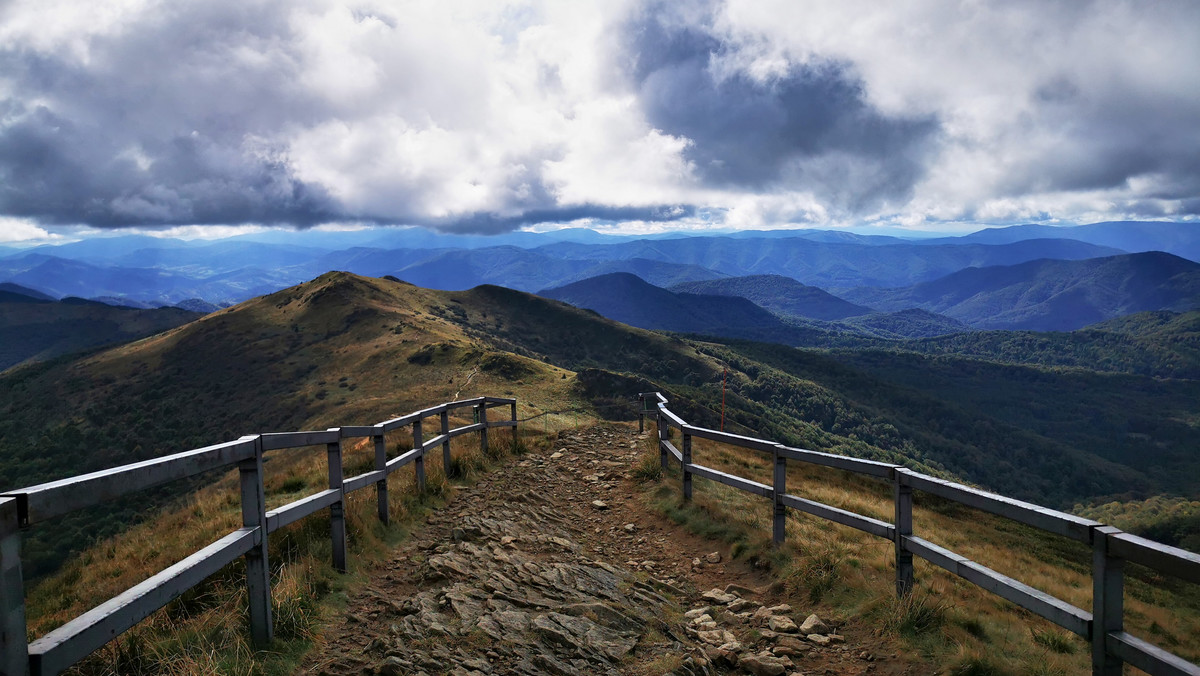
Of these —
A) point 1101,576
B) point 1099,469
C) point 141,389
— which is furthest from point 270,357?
point 1099,469

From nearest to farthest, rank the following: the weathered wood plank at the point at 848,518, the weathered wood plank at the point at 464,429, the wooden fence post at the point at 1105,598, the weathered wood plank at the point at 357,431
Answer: the wooden fence post at the point at 1105,598 < the weathered wood plank at the point at 848,518 < the weathered wood plank at the point at 357,431 < the weathered wood plank at the point at 464,429

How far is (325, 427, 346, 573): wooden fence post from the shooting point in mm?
6328

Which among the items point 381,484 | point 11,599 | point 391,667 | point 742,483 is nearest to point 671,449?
point 742,483

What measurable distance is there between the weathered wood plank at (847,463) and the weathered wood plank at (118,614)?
517cm

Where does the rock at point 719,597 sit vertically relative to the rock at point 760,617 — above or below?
below

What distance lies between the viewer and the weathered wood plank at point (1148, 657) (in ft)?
11.0

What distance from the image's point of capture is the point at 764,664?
5148mm

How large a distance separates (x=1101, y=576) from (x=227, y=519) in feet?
27.1

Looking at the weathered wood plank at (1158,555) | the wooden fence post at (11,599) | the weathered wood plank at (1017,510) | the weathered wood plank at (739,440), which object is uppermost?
the wooden fence post at (11,599)

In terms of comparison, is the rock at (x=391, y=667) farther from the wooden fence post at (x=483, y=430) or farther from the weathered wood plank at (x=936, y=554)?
the wooden fence post at (x=483, y=430)

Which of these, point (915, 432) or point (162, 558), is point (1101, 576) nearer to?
point (162, 558)

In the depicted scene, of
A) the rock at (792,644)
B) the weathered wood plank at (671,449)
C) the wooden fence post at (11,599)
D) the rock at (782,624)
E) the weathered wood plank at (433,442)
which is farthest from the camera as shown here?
the weathered wood plank at (671,449)

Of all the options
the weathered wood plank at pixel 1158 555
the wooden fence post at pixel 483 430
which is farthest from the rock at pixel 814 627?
the wooden fence post at pixel 483 430

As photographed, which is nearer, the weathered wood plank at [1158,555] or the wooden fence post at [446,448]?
the weathered wood plank at [1158,555]
